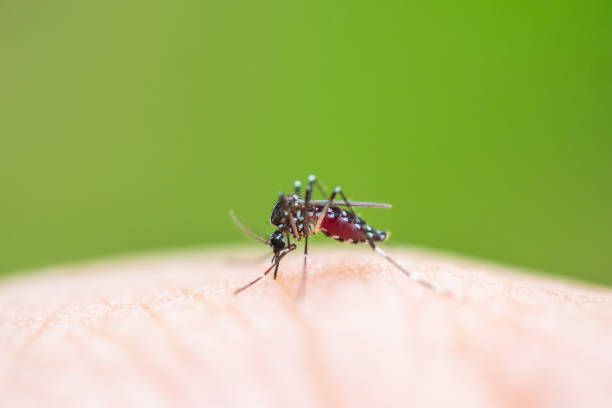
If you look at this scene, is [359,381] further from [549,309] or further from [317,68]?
[317,68]

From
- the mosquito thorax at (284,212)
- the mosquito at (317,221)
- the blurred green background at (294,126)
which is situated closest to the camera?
→ the mosquito at (317,221)

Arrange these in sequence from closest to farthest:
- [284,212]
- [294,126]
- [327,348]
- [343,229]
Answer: [327,348] < [343,229] < [284,212] < [294,126]

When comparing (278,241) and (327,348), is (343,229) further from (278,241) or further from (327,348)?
(327,348)

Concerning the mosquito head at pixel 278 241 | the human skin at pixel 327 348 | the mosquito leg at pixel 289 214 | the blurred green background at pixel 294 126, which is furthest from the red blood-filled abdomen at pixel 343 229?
the blurred green background at pixel 294 126

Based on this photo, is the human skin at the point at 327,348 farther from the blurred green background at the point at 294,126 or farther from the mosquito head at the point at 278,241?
the blurred green background at the point at 294,126

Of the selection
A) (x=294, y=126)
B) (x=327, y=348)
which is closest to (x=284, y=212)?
(x=327, y=348)

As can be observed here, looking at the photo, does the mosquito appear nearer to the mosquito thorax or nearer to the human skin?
the mosquito thorax
